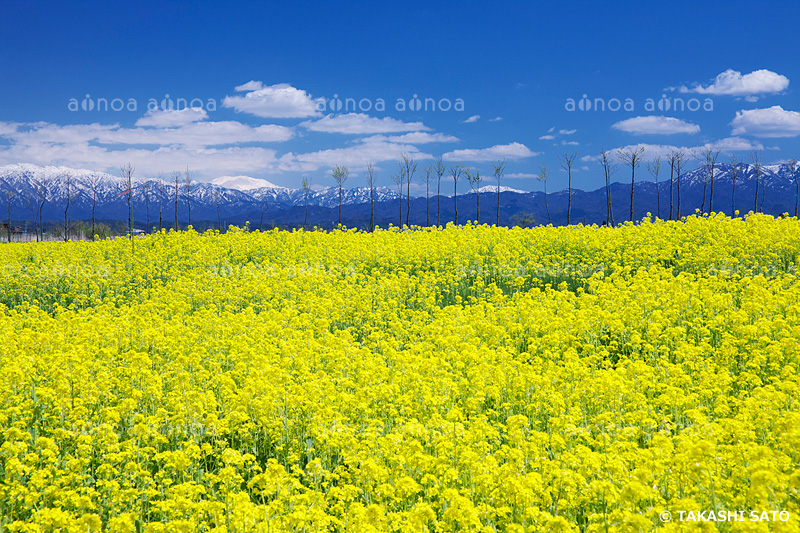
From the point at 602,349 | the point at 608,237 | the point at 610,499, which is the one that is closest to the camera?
the point at 610,499

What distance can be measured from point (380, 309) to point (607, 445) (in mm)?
7966

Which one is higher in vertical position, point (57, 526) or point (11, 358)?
point (11, 358)

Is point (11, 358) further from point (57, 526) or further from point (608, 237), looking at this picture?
point (608, 237)

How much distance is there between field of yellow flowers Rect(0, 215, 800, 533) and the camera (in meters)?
4.67

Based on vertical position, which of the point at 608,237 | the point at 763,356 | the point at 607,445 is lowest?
the point at 607,445

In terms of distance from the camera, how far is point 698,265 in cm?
1602

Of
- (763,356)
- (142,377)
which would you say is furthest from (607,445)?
(142,377)

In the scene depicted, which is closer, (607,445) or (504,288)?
(607,445)

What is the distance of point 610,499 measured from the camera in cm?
459

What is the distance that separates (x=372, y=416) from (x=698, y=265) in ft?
45.0

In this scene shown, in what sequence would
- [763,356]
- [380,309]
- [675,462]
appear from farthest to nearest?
[380,309] < [763,356] < [675,462]

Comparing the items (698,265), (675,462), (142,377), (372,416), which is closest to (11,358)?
(142,377)

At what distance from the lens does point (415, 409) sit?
712cm

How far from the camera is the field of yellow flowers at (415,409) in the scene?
467cm
